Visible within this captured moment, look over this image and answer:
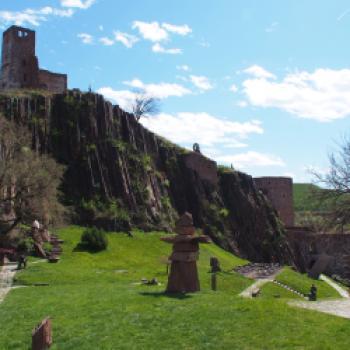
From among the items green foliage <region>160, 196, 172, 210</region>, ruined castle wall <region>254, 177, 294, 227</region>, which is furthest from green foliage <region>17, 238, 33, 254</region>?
ruined castle wall <region>254, 177, 294, 227</region>

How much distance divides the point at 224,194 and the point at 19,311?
158 ft

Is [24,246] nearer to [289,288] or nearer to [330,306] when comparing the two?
[289,288]

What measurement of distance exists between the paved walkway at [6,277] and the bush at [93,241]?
272 inches

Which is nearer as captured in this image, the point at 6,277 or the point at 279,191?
the point at 6,277

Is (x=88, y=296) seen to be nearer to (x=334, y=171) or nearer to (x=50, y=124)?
(x=334, y=171)

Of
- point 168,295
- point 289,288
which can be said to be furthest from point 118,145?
point 168,295

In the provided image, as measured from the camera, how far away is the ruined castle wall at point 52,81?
191 feet

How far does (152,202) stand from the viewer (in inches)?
1982

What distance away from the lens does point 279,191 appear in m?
75.6

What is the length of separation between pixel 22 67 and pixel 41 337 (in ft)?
165

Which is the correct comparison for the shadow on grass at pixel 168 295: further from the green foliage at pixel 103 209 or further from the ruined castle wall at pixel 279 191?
the ruined castle wall at pixel 279 191

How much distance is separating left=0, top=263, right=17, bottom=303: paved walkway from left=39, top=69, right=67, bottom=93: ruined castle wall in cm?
3103

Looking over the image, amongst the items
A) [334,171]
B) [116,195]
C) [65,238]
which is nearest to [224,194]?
[116,195]

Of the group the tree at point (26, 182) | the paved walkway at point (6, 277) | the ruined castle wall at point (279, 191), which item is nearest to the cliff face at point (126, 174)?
the tree at point (26, 182)
